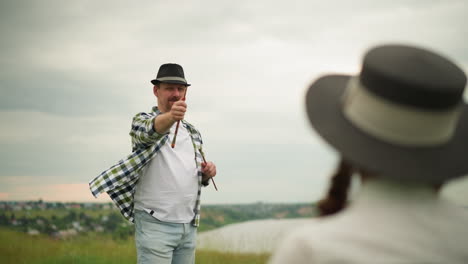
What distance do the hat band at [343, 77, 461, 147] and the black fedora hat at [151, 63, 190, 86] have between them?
10.1 ft

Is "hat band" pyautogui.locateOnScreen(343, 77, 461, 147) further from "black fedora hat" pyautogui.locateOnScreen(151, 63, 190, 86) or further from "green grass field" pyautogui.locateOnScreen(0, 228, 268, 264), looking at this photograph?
"green grass field" pyautogui.locateOnScreen(0, 228, 268, 264)

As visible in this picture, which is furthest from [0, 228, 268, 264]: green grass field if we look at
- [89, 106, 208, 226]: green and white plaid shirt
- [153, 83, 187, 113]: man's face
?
[153, 83, 187, 113]: man's face

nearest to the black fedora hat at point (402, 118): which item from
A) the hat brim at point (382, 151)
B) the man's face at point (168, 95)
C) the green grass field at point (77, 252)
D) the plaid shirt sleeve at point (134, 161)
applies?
the hat brim at point (382, 151)

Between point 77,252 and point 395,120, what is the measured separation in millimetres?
6994

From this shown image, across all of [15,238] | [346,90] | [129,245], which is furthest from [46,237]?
[346,90]

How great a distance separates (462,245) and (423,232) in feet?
0.42

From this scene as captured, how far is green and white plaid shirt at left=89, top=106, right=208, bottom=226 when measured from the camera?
3.99 m

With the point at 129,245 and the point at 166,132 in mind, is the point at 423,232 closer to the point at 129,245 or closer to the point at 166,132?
the point at 166,132

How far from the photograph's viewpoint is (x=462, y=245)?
126 cm

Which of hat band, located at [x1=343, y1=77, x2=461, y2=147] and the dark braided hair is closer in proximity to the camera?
hat band, located at [x1=343, y1=77, x2=461, y2=147]

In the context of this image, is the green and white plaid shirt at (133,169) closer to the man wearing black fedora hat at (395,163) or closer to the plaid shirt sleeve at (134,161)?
A: the plaid shirt sleeve at (134,161)

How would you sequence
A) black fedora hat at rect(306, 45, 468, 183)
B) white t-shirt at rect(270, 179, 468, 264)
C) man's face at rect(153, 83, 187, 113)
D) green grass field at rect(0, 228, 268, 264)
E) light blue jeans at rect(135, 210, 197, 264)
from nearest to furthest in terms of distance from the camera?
white t-shirt at rect(270, 179, 468, 264) < black fedora hat at rect(306, 45, 468, 183) < light blue jeans at rect(135, 210, 197, 264) < man's face at rect(153, 83, 187, 113) < green grass field at rect(0, 228, 268, 264)

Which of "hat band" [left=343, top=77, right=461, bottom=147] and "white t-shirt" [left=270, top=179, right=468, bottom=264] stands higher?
"hat band" [left=343, top=77, right=461, bottom=147]

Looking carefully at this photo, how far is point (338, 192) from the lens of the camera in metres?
1.48
